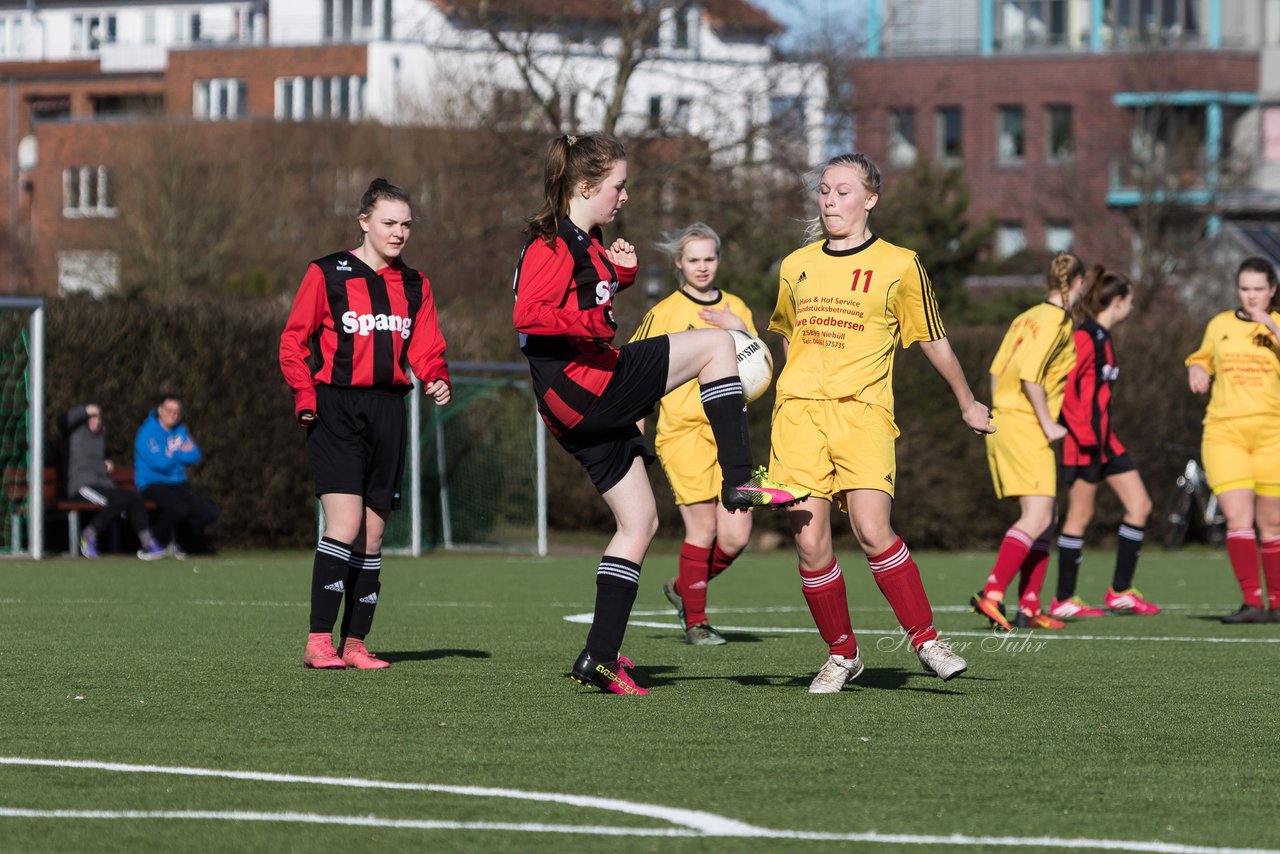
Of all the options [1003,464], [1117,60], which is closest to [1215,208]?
[1117,60]

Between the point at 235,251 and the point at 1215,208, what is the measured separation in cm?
2629

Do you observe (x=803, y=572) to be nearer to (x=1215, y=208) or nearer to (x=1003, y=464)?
→ (x=1003, y=464)

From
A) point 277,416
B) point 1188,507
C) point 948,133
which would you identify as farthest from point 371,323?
point 948,133

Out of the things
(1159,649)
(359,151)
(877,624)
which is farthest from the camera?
(359,151)

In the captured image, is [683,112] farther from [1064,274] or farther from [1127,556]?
[1064,274]

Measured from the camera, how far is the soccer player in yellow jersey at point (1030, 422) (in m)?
11.9

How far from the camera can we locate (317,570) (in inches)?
346

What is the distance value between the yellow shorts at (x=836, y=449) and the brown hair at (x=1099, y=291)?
5.68 meters

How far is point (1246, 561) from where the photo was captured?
41.2 ft

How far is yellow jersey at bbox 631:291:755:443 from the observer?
1052 centimetres

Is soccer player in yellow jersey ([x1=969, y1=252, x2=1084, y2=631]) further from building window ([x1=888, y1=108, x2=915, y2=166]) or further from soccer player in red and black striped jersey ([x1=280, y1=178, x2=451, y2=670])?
building window ([x1=888, y1=108, x2=915, y2=166])

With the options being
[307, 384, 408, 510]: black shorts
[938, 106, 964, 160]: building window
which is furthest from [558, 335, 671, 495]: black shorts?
[938, 106, 964, 160]: building window

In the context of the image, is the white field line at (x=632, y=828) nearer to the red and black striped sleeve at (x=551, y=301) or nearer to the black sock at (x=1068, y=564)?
the red and black striped sleeve at (x=551, y=301)

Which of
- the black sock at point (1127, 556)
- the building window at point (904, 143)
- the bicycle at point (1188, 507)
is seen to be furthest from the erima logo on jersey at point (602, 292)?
the building window at point (904, 143)
